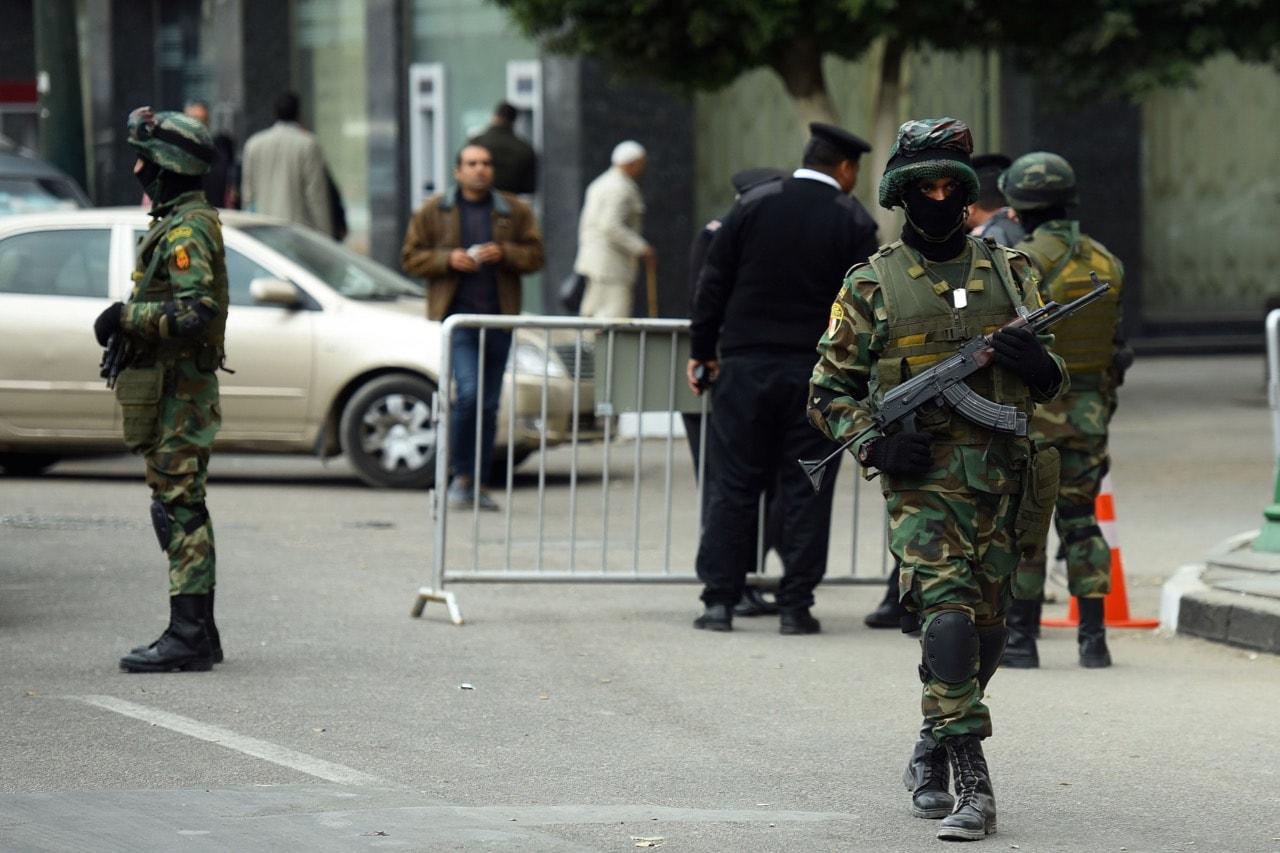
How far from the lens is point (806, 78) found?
1543 centimetres

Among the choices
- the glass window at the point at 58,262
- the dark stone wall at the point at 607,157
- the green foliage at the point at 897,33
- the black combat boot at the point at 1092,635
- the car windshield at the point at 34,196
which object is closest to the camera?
the black combat boot at the point at 1092,635

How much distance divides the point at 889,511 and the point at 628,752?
1216 mm

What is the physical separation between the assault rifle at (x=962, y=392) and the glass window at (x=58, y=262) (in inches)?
321

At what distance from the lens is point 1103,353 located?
7812 millimetres

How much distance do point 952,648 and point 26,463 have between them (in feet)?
30.9

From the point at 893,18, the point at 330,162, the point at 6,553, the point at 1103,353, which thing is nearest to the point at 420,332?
the point at 6,553

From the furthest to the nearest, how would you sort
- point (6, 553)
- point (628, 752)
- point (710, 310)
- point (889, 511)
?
point (6, 553)
point (710, 310)
point (628, 752)
point (889, 511)

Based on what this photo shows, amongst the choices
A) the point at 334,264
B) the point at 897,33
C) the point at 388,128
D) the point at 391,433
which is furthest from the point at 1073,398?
the point at 388,128

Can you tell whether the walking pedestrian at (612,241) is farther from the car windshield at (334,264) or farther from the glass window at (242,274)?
the glass window at (242,274)

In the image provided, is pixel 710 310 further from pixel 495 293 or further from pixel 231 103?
pixel 231 103

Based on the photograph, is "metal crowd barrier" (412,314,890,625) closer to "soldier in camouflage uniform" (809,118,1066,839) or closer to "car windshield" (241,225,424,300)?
"car windshield" (241,225,424,300)

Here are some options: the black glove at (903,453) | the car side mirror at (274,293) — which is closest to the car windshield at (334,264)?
the car side mirror at (274,293)

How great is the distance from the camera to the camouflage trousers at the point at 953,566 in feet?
17.5

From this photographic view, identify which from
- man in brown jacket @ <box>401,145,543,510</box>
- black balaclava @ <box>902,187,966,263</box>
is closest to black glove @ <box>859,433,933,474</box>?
black balaclava @ <box>902,187,966,263</box>
